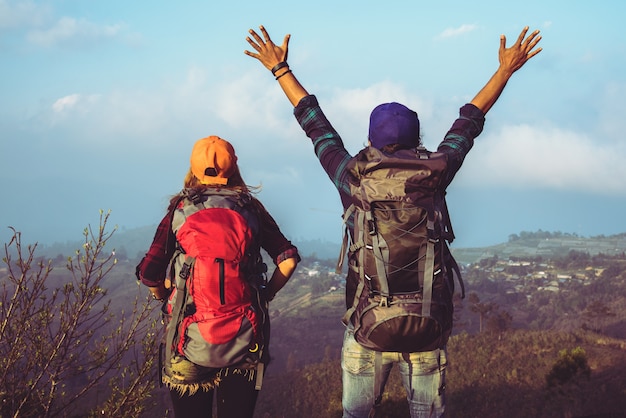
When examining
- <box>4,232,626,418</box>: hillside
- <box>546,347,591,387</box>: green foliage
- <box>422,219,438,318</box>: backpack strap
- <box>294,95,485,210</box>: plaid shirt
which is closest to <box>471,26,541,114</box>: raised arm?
<box>294,95,485,210</box>: plaid shirt

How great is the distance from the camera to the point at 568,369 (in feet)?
74.6

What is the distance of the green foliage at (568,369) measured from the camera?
2258cm

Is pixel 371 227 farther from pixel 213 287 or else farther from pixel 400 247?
pixel 213 287

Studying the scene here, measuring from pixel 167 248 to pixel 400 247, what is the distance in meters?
1.62

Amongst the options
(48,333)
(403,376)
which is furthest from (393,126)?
(48,333)

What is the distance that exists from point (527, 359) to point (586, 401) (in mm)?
14188

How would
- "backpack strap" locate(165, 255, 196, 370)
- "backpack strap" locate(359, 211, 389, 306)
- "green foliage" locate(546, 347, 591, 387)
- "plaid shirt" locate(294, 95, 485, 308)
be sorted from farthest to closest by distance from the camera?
"green foliage" locate(546, 347, 591, 387)
"plaid shirt" locate(294, 95, 485, 308)
"backpack strap" locate(165, 255, 196, 370)
"backpack strap" locate(359, 211, 389, 306)

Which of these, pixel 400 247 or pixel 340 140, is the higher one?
pixel 340 140

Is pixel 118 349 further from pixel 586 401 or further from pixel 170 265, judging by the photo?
pixel 586 401

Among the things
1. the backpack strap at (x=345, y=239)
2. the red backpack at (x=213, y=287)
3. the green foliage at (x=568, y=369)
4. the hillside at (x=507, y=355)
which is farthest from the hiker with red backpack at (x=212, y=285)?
the green foliage at (x=568, y=369)

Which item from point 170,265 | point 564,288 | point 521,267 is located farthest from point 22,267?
point 521,267

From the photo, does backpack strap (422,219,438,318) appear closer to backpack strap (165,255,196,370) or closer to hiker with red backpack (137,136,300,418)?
hiker with red backpack (137,136,300,418)

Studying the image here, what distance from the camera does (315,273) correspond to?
18038 cm

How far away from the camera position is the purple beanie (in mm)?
3777
